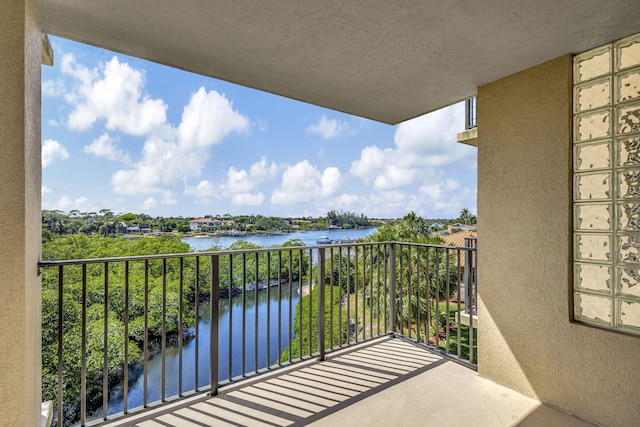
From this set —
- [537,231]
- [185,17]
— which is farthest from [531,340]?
[185,17]

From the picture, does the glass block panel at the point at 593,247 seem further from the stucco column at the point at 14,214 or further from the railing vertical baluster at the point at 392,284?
the stucco column at the point at 14,214

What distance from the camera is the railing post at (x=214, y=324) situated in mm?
2303

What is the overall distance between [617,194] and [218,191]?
1203 inches

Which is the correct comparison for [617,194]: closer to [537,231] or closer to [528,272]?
[537,231]

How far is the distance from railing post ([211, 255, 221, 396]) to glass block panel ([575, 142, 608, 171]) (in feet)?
8.80

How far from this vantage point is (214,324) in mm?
2361

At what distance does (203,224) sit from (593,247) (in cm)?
1310

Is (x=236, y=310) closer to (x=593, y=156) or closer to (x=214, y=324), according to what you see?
(x=214, y=324)

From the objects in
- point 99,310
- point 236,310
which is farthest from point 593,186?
point 236,310

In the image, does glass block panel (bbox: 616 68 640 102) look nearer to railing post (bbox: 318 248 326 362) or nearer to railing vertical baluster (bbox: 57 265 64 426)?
railing post (bbox: 318 248 326 362)

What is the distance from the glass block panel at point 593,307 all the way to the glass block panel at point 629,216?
48 centimetres

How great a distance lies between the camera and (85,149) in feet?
89.0

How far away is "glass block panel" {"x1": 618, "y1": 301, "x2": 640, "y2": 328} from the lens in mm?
1926

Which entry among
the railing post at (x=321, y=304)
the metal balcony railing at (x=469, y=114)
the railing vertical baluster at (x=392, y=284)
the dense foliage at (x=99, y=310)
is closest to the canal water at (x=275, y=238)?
the dense foliage at (x=99, y=310)
